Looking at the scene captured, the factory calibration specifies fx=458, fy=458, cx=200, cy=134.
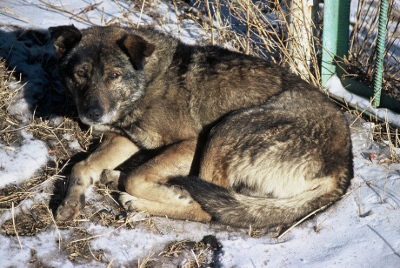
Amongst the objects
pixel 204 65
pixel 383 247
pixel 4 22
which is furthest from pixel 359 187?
pixel 4 22

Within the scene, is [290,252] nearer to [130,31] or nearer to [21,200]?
[21,200]

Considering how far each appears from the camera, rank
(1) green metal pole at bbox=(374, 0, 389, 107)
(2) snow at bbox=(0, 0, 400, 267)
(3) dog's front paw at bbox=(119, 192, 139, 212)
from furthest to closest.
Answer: (1) green metal pole at bbox=(374, 0, 389, 107)
(3) dog's front paw at bbox=(119, 192, 139, 212)
(2) snow at bbox=(0, 0, 400, 267)

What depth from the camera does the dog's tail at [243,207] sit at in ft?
12.7

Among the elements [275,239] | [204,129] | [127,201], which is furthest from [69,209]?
[275,239]

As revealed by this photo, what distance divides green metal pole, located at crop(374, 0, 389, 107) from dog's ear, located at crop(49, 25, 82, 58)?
3323mm

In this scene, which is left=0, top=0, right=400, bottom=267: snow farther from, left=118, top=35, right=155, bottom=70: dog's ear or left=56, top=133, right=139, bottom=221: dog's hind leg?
left=118, top=35, right=155, bottom=70: dog's ear

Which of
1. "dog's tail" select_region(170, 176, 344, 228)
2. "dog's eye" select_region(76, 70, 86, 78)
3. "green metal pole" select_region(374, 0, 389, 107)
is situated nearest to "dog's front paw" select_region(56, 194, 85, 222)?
"dog's tail" select_region(170, 176, 344, 228)

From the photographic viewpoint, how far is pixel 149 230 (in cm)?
399

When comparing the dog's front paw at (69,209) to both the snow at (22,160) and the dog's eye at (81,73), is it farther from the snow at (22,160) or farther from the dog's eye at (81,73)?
the dog's eye at (81,73)

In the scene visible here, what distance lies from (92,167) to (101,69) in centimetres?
99

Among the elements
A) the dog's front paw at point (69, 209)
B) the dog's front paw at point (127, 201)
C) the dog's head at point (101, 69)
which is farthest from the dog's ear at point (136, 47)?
the dog's front paw at point (69, 209)

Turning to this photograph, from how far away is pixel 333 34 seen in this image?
5809 millimetres

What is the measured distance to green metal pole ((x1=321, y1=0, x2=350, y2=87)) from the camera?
5699mm

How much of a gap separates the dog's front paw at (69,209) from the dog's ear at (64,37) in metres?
1.46
